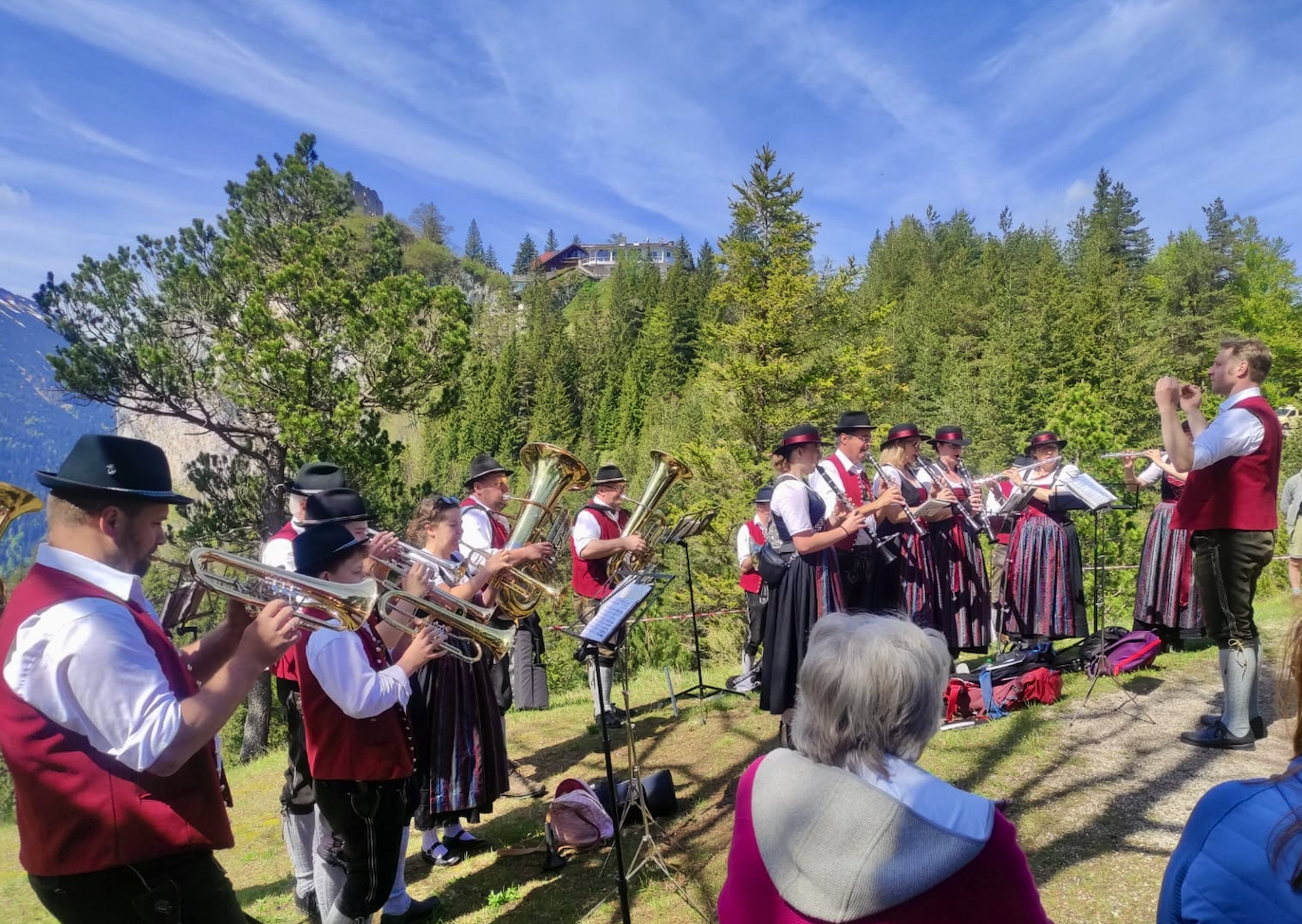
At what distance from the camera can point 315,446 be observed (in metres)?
15.0

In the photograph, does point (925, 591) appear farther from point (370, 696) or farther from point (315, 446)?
point (315, 446)

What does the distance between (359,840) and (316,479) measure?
217 centimetres

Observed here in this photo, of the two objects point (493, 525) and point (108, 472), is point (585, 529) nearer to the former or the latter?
point (493, 525)

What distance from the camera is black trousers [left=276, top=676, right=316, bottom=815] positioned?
3.51 metres

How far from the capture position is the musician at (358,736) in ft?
9.05

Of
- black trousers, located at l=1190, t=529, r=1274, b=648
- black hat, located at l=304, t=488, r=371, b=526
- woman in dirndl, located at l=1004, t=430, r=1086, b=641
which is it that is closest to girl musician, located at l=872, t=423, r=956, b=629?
woman in dirndl, located at l=1004, t=430, r=1086, b=641

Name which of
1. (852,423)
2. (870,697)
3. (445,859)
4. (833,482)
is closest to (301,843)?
(445,859)

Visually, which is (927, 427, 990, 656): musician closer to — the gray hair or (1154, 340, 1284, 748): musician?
(1154, 340, 1284, 748): musician

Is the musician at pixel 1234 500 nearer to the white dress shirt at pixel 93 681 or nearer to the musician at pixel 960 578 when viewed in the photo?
the musician at pixel 960 578

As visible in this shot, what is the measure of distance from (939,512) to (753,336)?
16759 mm

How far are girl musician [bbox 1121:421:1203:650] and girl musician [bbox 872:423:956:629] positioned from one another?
1.74 m

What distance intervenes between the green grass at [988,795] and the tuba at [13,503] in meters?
2.79

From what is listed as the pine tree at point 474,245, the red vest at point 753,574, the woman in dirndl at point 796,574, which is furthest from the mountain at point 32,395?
the pine tree at point 474,245

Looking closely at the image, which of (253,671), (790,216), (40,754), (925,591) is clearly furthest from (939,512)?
(790,216)
